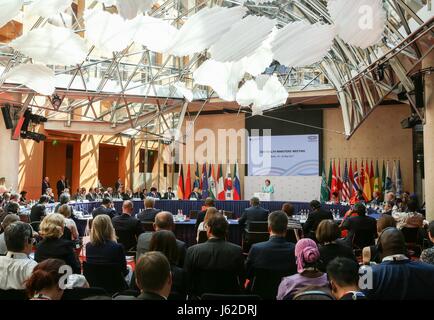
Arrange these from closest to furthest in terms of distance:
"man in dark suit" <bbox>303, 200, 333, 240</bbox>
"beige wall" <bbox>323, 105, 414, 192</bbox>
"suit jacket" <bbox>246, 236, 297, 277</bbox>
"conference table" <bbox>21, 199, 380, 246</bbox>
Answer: "suit jacket" <bbox>246, 236, 297, 277</bbox>, "man in dark suit" <bbox>303, 200, 333, 240</bbox>, "conference table" <bbox>21, 199, 380, 246</bbox>, "beige wall" <bbox>323, 105, 414, 192</bbox>

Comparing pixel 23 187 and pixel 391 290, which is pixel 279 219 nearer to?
pixel 391 290

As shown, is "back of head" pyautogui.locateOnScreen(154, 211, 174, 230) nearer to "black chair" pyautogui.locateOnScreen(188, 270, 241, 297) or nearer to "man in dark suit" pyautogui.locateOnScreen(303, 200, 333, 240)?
"black chair" pyautogui.locateOnScreen(188, 270, 241, 297)

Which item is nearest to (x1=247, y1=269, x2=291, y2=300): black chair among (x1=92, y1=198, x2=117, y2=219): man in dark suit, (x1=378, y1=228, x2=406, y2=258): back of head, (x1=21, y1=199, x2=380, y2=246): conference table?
(x1=378, y1=228, x2=406, y2=258): back of head

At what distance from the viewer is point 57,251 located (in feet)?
14.6

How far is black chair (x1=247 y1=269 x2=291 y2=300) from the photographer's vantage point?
414 cm

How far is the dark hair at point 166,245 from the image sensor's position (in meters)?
3.70

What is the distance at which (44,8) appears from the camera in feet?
11.6

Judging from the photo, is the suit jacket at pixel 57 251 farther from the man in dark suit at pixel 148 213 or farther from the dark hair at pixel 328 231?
the man in dark suit at pixel 148 213

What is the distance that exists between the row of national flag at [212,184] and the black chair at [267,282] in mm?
16350

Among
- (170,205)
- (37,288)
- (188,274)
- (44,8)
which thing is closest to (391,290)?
(188,274)

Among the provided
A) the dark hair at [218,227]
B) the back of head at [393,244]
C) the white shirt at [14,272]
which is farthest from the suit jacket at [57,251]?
the back of head at [393,244]

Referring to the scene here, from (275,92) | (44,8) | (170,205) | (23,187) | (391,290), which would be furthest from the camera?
(23,187)

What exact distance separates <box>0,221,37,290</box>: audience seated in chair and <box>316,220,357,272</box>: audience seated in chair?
2793 mm

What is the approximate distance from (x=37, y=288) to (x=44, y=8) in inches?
91.1
